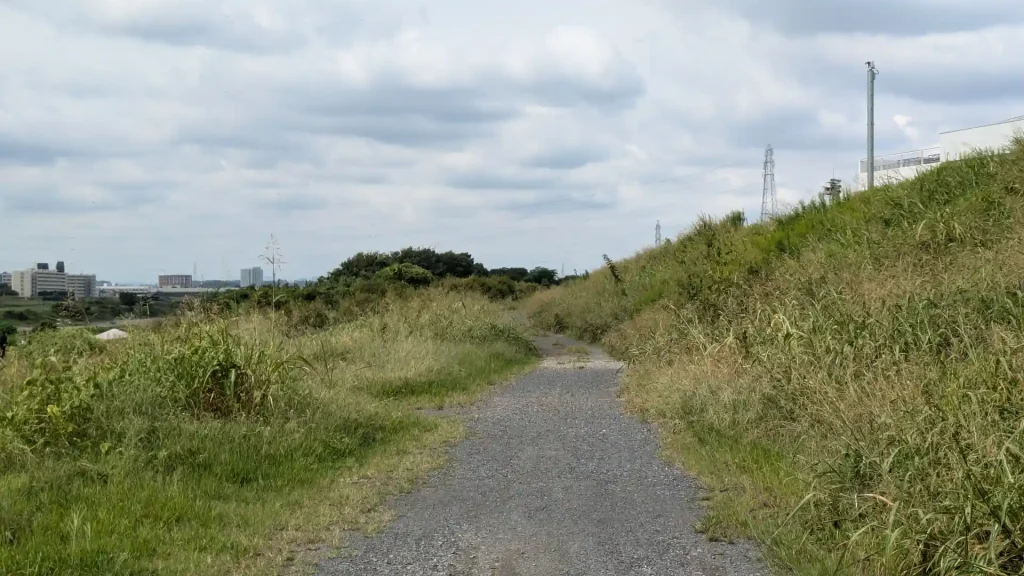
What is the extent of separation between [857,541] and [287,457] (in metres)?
4.76

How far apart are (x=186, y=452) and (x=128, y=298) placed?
449 cm

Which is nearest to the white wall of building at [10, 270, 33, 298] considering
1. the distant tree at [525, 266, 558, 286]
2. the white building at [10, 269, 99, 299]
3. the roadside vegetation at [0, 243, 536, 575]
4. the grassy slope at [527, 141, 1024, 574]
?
the white building at [10, 269, 99, 299]

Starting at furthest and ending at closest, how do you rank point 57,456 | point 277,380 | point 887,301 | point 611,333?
point 611,333 < point 887,301 < point 277,380 < point 57,456

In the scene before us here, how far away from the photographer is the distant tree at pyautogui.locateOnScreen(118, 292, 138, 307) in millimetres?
10539

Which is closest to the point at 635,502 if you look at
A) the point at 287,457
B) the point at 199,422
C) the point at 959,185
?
the point at 287,457

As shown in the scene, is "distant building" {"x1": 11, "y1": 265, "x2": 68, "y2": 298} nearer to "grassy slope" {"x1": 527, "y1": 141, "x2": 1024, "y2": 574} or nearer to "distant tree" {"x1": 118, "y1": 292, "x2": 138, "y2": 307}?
"distant tree" {"x1": 118, "y1": 292, "x2": 138, "y2": 307}

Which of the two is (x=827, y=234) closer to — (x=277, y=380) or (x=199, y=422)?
(x=277, y=380)

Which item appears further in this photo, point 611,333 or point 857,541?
point 611,333

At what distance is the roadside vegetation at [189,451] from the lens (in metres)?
5.17

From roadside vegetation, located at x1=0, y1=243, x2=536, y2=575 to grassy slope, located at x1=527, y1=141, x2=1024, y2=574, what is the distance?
9.04ft

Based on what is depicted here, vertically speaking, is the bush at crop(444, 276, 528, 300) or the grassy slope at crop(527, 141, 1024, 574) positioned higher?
the bush at crop(444, 276, 528, 300)

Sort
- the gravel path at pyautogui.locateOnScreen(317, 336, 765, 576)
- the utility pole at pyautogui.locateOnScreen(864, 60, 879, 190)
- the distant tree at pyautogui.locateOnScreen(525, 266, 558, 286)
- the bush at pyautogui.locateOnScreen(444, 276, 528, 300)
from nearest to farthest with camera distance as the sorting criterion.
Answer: the gravel path at pyautogui.locateOnScreen(317, 336, 765, 576) < the utility pole at pyautogui.locateOnScreen(864, 60, 879, 190) < the bush at pyautogui.locateOnScreen(444, 276, 528, 300) < the distant tree at pyautogui.locateOnScreen(525, 266, 558, 286)

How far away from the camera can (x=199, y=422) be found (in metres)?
7.68

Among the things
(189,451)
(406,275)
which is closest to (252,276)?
(189,451)
